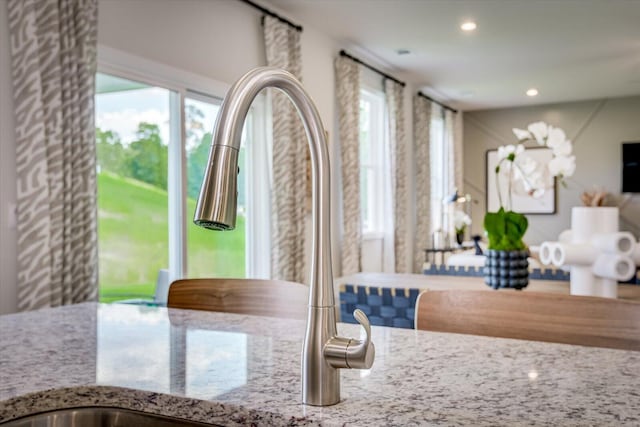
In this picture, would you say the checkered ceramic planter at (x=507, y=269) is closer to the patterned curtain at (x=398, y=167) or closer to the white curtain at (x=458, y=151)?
the patterned curtain at (x=398, y=167)

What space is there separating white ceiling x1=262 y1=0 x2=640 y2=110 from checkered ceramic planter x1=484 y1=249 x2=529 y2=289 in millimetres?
2868

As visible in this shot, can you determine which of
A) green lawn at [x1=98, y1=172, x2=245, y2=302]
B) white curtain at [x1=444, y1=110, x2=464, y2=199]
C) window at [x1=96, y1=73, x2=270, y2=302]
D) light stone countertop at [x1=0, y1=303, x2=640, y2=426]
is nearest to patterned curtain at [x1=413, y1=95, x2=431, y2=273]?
white curtain at [x1=444, y1=110, x2=464, y2=199]

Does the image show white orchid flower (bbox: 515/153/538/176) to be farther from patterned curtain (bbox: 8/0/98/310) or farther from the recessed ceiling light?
the recessed ceiling light

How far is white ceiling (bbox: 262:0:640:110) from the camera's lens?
4.48 meters

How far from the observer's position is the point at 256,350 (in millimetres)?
1026

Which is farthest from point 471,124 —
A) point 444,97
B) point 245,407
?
point 245,407

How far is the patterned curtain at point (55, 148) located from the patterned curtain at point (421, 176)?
5.10 meters

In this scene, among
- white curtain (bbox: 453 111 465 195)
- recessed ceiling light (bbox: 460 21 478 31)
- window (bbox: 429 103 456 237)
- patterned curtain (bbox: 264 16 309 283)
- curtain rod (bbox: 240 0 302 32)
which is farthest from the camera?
white curtain (bbox: 453 111 465 195)

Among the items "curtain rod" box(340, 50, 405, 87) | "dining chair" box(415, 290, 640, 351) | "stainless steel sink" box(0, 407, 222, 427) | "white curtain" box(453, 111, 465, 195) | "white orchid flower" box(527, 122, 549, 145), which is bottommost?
"stainless steel sink" box(0, 407, 222, 427)

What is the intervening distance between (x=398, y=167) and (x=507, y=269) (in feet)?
15.4

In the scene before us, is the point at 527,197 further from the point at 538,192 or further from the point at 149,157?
the point at 538,192

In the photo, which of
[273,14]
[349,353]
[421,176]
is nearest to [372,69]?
[421,176]

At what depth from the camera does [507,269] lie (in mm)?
2006

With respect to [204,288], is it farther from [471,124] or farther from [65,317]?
[471,124]
